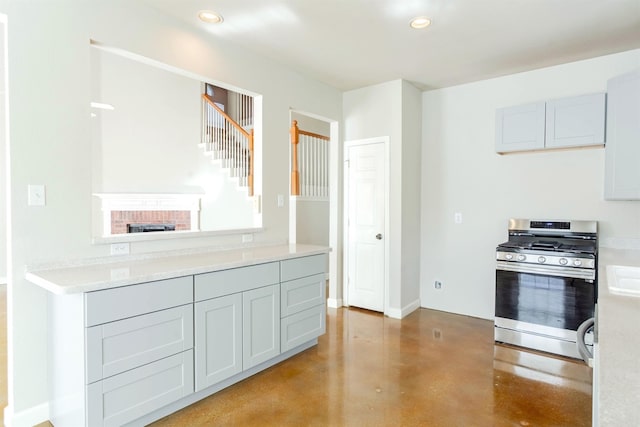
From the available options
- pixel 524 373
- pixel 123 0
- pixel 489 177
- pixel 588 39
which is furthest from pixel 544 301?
pixel 123 0

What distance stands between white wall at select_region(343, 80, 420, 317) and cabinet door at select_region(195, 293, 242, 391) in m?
2.16

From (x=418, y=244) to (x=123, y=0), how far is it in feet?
12.1

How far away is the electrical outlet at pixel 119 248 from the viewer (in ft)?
7.95

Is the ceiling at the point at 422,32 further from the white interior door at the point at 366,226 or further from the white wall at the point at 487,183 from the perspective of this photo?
the white interior door at the point at 366,226

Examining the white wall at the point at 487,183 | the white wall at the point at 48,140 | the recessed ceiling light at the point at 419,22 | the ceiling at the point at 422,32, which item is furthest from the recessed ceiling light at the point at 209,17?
the white wall at the point at 487,183

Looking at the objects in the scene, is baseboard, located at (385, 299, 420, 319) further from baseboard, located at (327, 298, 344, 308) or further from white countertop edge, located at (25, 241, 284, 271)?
white countertop edge, located at (25, 241, 284, 271)

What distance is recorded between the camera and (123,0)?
245cm

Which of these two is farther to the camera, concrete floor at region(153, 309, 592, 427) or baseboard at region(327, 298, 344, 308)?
baseboard at region(327, 298, 344, 308)

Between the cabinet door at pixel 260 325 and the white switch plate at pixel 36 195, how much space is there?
4.35 ft

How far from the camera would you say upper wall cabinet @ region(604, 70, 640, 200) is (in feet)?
9.38

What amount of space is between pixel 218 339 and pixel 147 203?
4050 mm

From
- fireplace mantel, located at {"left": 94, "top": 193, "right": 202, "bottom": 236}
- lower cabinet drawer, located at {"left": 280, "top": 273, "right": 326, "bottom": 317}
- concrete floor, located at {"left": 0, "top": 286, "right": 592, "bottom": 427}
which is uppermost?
fireplace mantel, located at {"left": 94, "top": 193, "right": 202, "bottom": 236}

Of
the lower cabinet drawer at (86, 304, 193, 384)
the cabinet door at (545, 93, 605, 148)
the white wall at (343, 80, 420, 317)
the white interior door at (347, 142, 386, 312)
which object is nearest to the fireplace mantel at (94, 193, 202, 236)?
the white interior door at (347, 142, 386, 312)

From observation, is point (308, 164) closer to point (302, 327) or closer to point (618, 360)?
point (302, 327)
